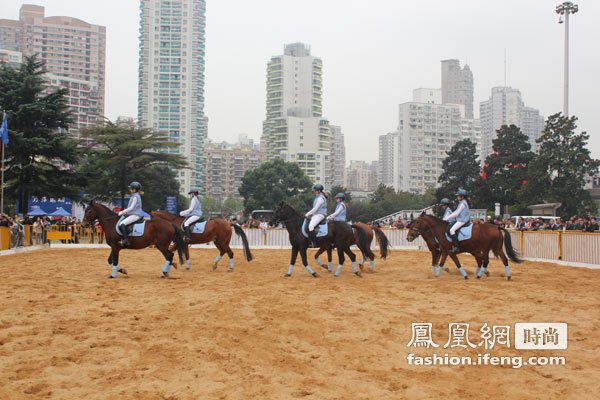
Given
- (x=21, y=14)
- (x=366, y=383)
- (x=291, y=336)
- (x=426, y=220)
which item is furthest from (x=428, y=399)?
(x=21, y=14)

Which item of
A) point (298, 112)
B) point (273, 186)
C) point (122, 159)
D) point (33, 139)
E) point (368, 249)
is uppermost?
point (298, 112)

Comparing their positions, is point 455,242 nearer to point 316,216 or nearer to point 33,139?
point 316,216

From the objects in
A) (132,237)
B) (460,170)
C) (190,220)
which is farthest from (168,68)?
(132,237)

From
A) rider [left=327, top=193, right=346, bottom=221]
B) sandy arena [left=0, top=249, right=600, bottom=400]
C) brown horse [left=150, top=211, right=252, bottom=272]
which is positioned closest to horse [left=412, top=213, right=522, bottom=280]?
sandy arena [left=0, top=249, right=600, bottom=400]

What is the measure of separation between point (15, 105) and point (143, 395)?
33706 mm

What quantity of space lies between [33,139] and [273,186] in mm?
48135

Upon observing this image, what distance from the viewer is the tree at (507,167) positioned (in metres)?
49.0

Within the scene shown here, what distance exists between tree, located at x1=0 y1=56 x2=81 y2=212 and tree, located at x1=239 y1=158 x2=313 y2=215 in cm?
4330

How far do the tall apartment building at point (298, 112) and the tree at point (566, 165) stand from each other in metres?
91.7

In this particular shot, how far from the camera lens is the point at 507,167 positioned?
50250mm

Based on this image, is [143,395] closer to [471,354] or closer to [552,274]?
[471,354]

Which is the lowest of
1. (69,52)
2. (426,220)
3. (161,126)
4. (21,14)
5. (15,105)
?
(426,220)

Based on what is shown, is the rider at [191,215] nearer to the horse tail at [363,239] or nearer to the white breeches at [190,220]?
the white breeches at [190,220]

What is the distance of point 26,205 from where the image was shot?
33781 millimetres
